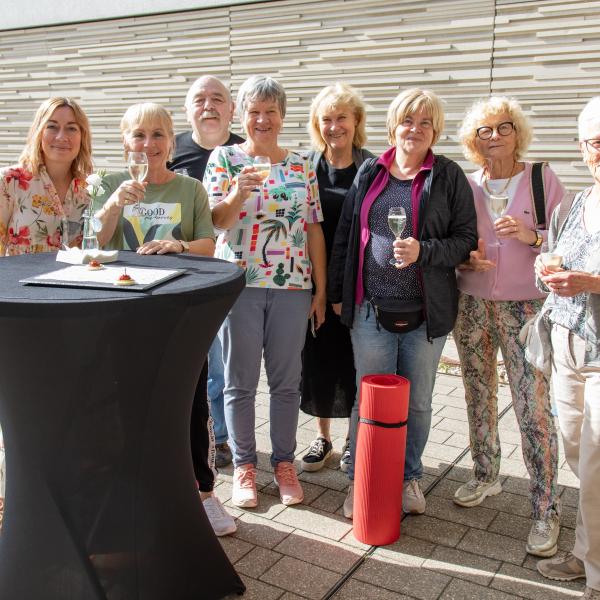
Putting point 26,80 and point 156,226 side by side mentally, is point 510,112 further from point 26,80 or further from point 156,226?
point 26,80

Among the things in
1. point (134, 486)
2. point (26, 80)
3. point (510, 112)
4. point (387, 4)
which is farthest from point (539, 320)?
point (26, 80)

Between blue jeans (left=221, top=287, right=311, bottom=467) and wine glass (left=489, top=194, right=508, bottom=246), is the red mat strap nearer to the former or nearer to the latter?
blue jeans (left=221, top=287, right=311, bottom=467)

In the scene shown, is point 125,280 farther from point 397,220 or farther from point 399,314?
point 399,314

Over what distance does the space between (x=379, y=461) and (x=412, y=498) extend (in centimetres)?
47

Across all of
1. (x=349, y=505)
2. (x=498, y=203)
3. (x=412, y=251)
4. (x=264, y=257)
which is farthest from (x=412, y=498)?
(x=498, y=203)

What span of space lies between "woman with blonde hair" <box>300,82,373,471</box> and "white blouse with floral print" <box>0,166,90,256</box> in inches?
54.9

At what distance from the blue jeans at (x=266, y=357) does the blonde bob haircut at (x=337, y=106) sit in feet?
3.07

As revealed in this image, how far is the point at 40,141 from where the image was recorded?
358cm

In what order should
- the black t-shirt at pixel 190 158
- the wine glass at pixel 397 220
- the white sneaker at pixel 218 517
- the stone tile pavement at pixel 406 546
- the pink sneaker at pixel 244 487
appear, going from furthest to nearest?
the black t-shirt at pixel 190 158 → the pink sneaker at pixel 244 487 → the white sneaker at pixel 218 517 → the wine glass at pixel 397 220 → the stone tile pavement at pixel 406 546

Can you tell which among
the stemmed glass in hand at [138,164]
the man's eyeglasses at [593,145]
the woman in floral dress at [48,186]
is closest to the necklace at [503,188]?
the man's eyeglasses at [593,145]

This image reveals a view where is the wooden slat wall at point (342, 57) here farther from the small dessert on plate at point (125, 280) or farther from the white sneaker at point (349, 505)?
the small dessert on plate at point (125, 280)

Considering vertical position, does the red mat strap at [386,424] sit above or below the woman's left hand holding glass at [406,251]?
below

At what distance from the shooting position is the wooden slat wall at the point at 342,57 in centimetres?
586

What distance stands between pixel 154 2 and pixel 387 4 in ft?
9.30
